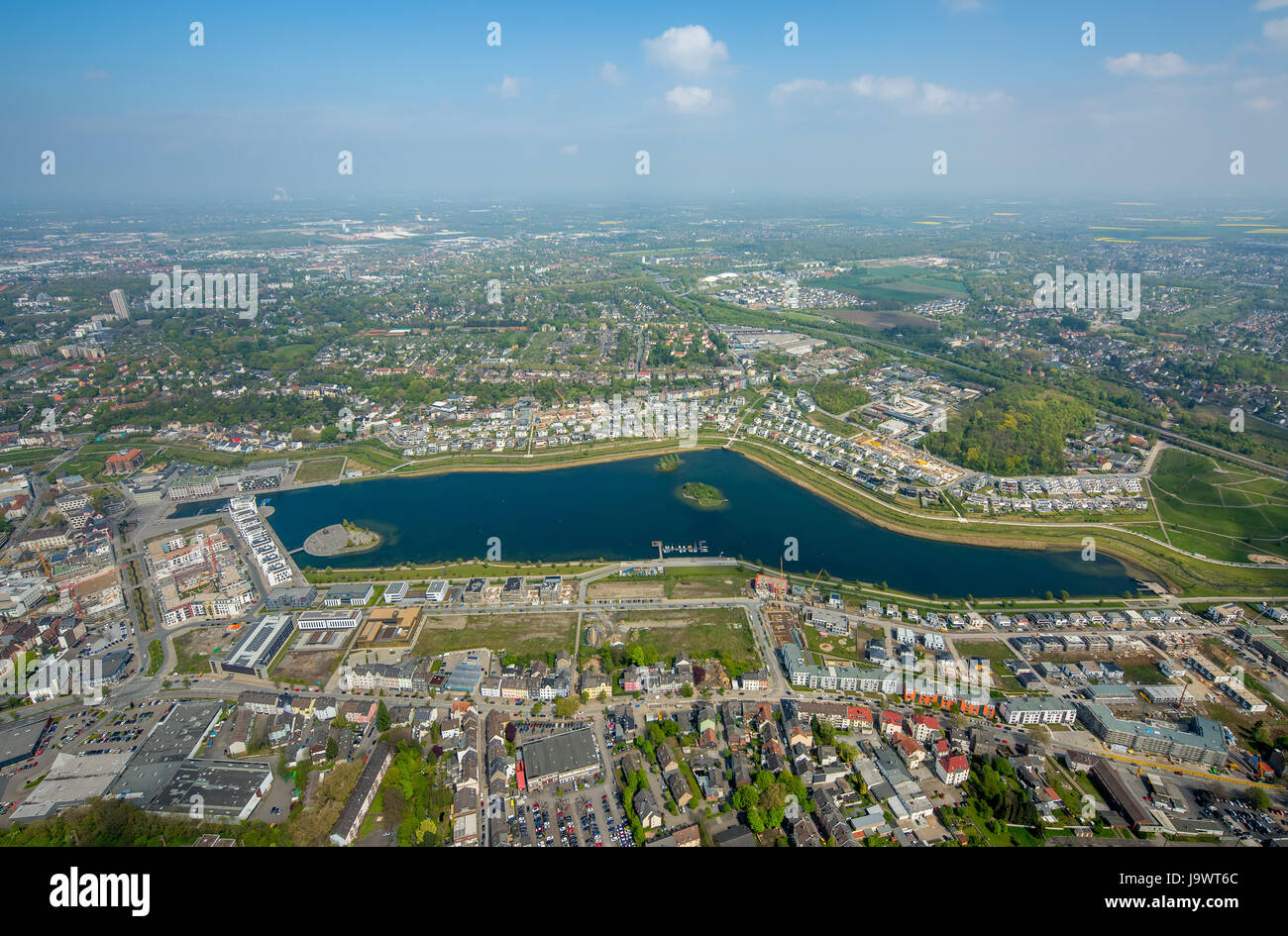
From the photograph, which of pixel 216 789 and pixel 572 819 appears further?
pixel 216 789

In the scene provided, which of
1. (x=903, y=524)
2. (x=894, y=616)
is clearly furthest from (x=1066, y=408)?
(x=894, y=616)

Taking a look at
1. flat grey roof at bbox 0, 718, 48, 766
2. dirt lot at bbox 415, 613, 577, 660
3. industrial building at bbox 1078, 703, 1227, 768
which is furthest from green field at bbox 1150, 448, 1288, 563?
flat grey roof at bbox 0, 718, 48, 766

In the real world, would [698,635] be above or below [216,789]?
above

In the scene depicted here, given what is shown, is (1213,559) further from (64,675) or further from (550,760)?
(64,675)

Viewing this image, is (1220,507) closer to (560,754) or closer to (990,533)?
(990,533)

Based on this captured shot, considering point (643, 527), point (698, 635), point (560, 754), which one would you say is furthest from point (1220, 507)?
point (560, 754)

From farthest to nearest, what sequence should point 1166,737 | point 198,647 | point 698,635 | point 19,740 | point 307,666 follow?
point 698,635 < point 198,647 < point 307,666 < point 19,740 < point 1166,737
